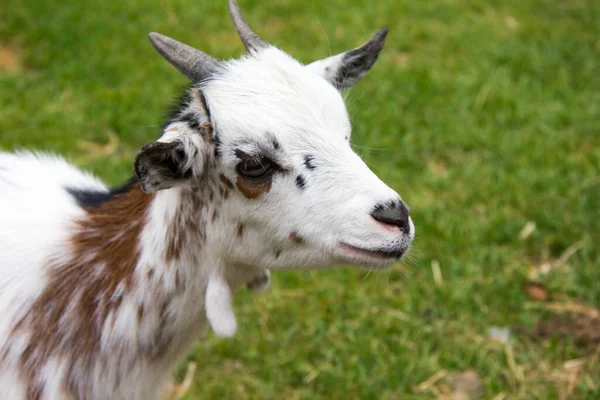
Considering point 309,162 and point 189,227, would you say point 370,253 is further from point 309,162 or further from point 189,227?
point 189,227

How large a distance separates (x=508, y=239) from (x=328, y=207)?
2819 millimetres

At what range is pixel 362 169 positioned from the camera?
2.44 metres

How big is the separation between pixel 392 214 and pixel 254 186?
0.45 meters

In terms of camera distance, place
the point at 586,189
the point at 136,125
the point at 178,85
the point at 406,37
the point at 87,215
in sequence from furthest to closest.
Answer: the point at 406,37
the point at 178,85
the point at 136,125
the point at 586,189
the point at 87,215

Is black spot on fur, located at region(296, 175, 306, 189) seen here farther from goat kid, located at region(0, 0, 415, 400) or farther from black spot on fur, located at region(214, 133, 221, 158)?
black spot on fur, located at region(214, 133, 221, 158)

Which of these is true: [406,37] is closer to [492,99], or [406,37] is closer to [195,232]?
[492,99]

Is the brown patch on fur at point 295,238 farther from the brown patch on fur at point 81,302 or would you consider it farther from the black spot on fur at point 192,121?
the brown patch on fur at point 81,302

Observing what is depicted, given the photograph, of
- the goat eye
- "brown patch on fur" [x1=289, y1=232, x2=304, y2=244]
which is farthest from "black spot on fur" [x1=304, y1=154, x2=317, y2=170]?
"brown patch on fur" [x1=289, y1=232, x2=304, y2=244]

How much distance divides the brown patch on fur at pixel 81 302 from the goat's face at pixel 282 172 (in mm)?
390

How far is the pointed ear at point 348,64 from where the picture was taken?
2.80m

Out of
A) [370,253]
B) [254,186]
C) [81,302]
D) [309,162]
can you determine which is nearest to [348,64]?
[309,162]

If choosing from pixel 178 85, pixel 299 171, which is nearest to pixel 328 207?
pixel 299 171

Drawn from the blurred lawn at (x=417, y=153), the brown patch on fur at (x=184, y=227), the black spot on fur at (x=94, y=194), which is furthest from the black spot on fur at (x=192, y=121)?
the blurred lawn at (x=417, y=153)

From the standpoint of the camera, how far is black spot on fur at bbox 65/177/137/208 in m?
2.85
